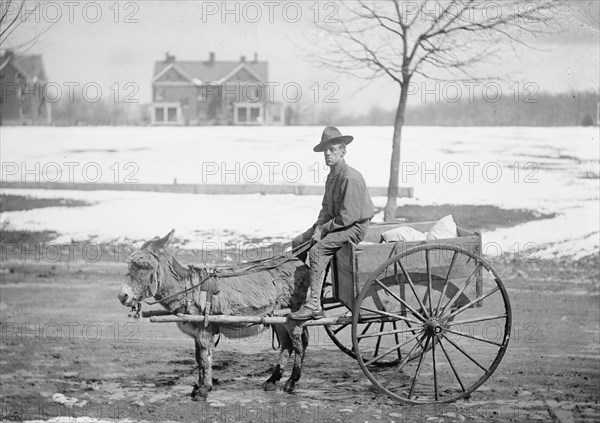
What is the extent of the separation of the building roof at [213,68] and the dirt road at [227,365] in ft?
9.23

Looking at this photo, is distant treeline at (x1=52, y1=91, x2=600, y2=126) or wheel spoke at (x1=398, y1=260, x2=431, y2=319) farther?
distant treeline at (x1=52, y1=91, x2=600, y2=126)

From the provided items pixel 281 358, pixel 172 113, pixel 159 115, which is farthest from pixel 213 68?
pixel 281 358

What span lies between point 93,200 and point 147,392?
290 centimetres

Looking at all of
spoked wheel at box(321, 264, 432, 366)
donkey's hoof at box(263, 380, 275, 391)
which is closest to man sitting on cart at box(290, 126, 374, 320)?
spoked wheel at box(321, 264, 432, 366)

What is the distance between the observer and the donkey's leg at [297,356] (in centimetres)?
575

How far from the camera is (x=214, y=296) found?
5.50m

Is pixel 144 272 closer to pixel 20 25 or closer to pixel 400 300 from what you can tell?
pixel 400 300

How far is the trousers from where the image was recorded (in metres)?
5.55

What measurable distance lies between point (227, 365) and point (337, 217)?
6.58 feet

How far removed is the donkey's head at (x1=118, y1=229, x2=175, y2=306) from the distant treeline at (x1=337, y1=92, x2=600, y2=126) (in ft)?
11.0

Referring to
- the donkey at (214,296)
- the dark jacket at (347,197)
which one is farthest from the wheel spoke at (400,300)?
the donkey at (214,296)

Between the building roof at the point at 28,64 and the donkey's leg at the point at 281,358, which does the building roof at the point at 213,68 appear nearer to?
the building roof at the point at 28,64

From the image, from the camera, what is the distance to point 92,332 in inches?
287

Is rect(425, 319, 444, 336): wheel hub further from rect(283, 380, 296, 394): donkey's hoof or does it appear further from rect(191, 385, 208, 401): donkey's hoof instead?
rect(191, 385, 208, 401): donkey's hoof
